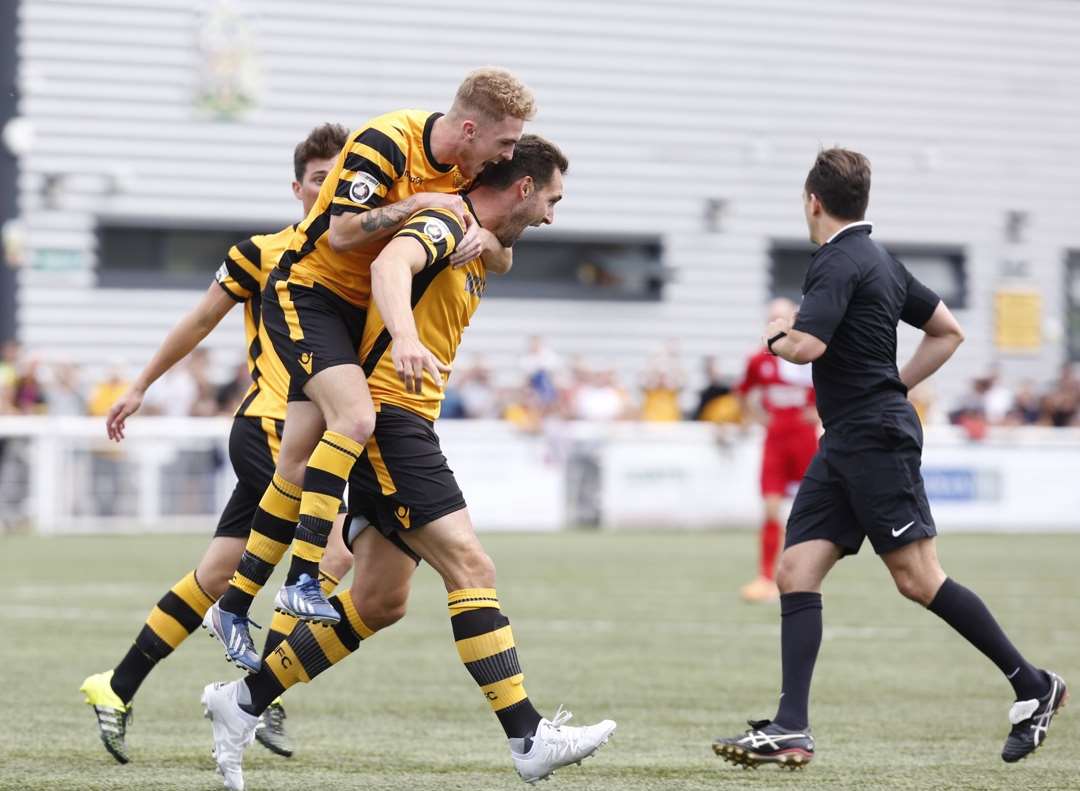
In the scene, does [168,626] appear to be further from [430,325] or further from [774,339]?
[774,339]

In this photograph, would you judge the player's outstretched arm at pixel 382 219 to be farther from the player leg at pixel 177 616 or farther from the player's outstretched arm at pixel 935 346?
the player's outstretched arm at pixel 935 346

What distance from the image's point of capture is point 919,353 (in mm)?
6848

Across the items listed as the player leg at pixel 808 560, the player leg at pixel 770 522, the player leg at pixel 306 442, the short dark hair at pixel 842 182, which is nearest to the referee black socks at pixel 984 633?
the player leg at pixel 808 560

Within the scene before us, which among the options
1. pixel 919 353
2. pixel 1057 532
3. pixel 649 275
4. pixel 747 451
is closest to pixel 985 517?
pixel 1057 532

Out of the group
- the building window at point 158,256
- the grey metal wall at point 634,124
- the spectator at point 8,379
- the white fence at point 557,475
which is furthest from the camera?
the building window at point 158,256

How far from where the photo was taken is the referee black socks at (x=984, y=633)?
6.44 m

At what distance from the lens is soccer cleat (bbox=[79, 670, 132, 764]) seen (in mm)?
6426

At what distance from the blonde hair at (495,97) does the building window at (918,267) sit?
23513mm

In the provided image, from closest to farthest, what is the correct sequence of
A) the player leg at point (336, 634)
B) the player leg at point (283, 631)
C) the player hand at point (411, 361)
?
the player hand at point (411, 361), the player leg at point (336, 634), the player leg at point (283, 631)

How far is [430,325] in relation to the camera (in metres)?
5.82

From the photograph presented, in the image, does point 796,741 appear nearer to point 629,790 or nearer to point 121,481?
point 629,790

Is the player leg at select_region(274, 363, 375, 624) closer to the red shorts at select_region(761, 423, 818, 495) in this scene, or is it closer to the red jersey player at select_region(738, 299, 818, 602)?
the red jersey player at select_region(738, 299, 818, 602)

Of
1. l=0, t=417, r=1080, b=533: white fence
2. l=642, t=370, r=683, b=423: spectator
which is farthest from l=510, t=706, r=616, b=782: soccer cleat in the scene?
l=642, t=370, r=683, b=423: spectator

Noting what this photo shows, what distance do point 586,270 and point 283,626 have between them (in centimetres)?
2131
